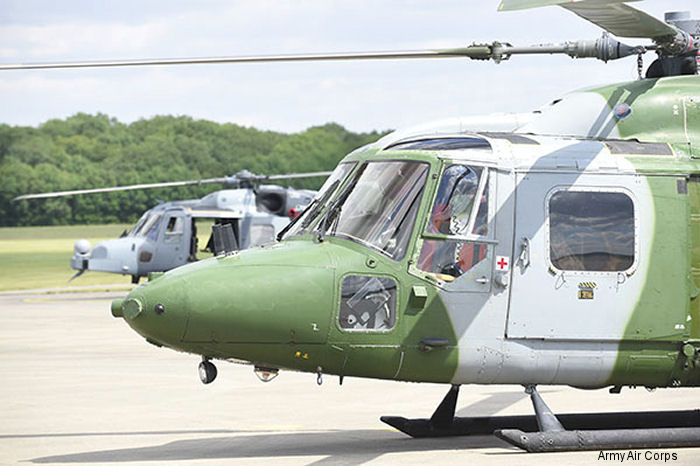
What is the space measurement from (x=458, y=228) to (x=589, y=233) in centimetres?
101

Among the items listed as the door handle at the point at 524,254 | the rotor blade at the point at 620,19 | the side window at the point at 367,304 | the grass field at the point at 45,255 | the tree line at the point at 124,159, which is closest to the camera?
the rotor blade at the point at 620,19

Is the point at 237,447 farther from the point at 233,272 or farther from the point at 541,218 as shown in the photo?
the point at 541,218

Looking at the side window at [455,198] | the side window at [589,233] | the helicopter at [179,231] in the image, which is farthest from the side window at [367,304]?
the helicopter at [179,231]

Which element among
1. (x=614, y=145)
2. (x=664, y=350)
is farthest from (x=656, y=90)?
(x=664, y=350)

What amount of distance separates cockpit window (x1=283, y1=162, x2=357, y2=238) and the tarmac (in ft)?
5.64

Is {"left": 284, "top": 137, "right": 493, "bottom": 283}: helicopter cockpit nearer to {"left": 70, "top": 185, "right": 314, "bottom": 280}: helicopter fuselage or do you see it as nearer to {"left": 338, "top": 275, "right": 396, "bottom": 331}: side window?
{"left": 338, "top": 275, "right": 396, "bottom": 331}: side window

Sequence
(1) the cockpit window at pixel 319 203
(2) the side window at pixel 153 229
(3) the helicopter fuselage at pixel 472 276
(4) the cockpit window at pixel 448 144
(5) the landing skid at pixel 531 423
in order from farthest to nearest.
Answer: (2) the side window at pixel 153 229 < (5) the landing skid at pixel 531 423 < (1) the cockpit window at pixel 319 203 < (4) the cockpit window at pixel 448 144 < (3) the helicopter fuselage at pixel 472 276

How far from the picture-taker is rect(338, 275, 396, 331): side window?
8.16 meters

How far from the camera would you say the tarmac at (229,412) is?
857cm

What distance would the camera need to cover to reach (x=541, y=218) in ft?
28.0

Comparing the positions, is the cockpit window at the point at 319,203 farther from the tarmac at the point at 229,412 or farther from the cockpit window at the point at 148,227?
the cockpit window at the point at 148,227

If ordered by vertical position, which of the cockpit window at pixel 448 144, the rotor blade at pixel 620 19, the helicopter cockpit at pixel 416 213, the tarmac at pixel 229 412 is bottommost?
the tarmac at pixel 229 412

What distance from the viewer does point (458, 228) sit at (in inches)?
332

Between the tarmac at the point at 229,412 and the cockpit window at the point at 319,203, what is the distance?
172cm
